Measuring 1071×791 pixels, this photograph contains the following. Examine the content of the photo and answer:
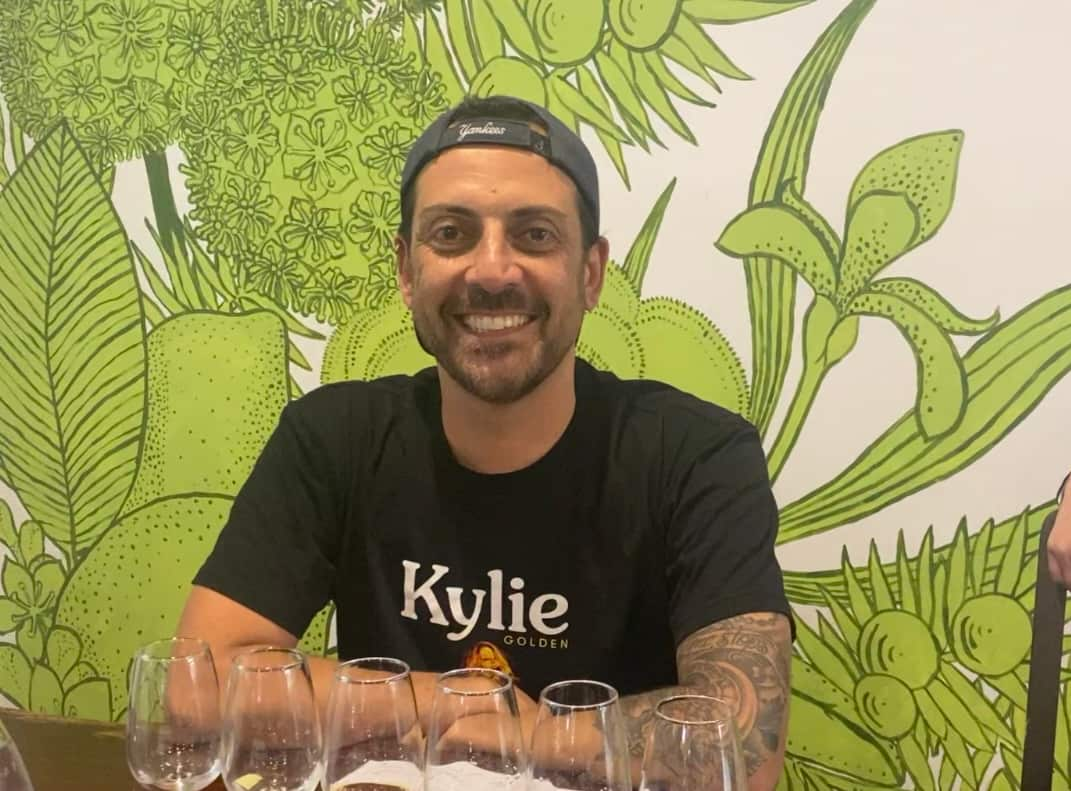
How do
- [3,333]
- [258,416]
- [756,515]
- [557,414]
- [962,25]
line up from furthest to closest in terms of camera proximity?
[3,333] → [258,416] → [962,25] → [557,414] → [756,515]

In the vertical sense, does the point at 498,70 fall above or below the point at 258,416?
above

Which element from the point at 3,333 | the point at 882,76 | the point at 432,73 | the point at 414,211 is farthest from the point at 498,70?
the point at 3,333

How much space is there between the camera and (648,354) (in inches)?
74.7

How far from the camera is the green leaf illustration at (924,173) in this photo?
172 cm

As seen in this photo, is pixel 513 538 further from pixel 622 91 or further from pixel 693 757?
pixel 622 91

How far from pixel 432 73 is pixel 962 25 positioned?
977 millimetres

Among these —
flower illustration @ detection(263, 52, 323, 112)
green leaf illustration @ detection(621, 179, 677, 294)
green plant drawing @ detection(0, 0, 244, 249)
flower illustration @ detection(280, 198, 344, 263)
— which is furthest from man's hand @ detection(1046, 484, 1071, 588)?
green plant drawing @ detection(0, 0, 244, 249)

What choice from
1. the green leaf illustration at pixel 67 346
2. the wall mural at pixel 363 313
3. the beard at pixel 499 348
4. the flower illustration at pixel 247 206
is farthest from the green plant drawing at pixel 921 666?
the green leaf illustration at pixel 67 346

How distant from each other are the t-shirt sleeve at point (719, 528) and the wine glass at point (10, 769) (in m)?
0.77

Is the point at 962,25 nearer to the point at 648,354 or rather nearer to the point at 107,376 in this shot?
the point at 648,354

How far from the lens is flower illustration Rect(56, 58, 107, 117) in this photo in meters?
2.15

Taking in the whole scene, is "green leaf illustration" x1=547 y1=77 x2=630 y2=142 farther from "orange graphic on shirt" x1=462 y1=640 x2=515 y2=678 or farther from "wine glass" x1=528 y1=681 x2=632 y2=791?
"wine glass" x1=528 y1=681 x2=632 y2=791

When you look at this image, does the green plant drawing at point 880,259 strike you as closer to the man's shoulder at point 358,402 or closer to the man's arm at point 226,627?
the man's shoulder at point 358,402

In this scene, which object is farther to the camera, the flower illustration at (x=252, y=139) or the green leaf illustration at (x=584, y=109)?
the flower illustration at (x=252, y=139)
